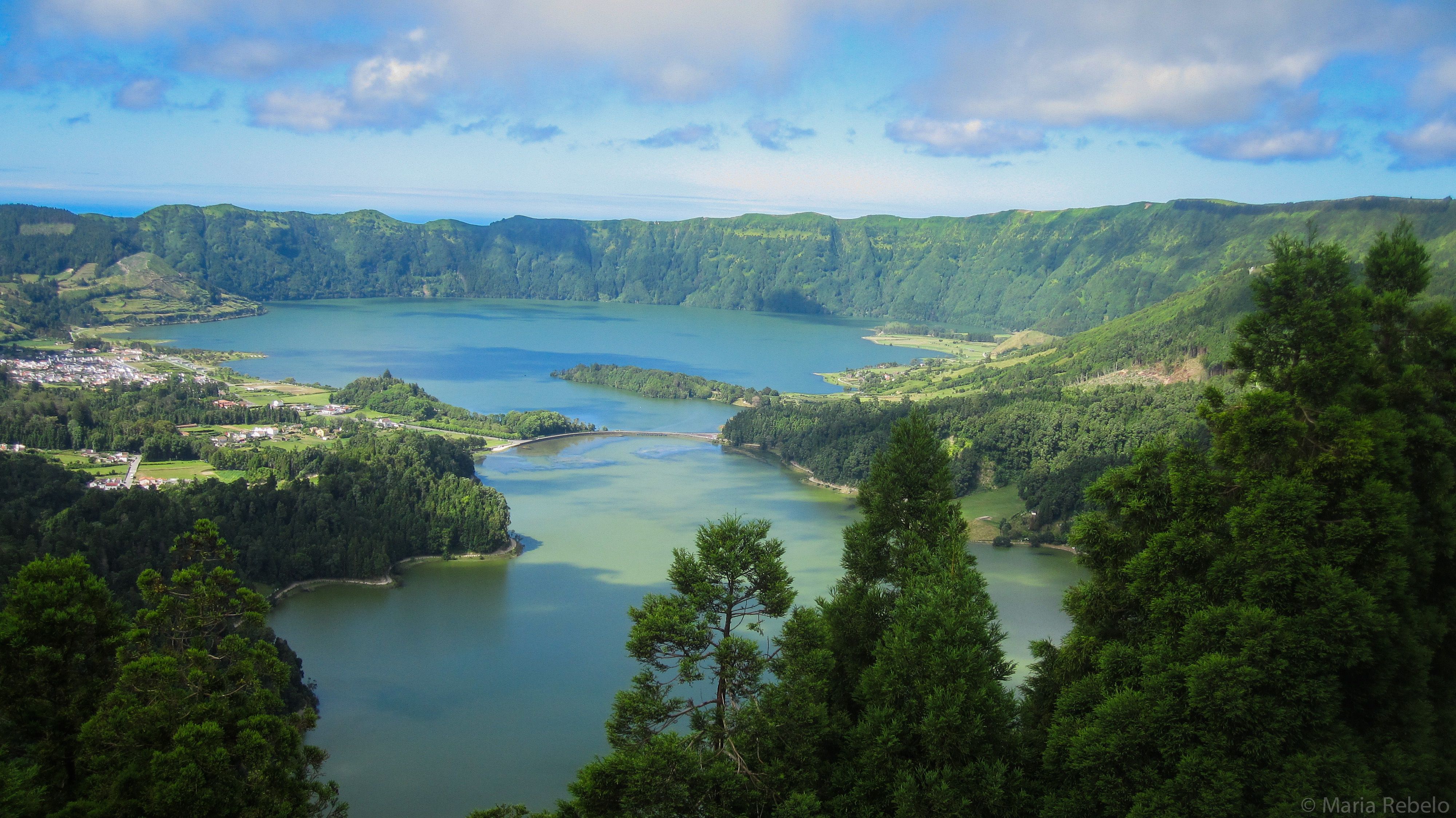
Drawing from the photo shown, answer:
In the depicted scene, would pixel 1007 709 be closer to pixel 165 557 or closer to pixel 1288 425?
pixel 1288 425

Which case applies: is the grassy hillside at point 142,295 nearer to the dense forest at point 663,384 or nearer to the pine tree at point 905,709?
the dense forest at point 663,384

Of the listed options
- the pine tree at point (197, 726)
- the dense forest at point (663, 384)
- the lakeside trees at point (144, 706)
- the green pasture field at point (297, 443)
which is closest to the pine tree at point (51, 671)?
the lakeside trees at point (144, 706)

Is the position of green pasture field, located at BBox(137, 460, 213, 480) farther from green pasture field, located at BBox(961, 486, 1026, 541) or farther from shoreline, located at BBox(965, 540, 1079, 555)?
green pasture field, located at BBox(961, 486, 1026, 541)

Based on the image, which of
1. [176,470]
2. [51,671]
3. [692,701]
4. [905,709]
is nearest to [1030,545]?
[905,709]

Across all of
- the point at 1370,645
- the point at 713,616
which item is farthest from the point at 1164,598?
the point at 713,616

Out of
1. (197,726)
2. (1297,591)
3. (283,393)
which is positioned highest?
(1297,591)

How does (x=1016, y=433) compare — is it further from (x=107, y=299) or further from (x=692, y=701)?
(x=107, y=299)

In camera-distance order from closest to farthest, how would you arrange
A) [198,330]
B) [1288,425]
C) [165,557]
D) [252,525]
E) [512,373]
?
[1288,425] < [165,557] < [252,525] < [512,373] < [198,330]
